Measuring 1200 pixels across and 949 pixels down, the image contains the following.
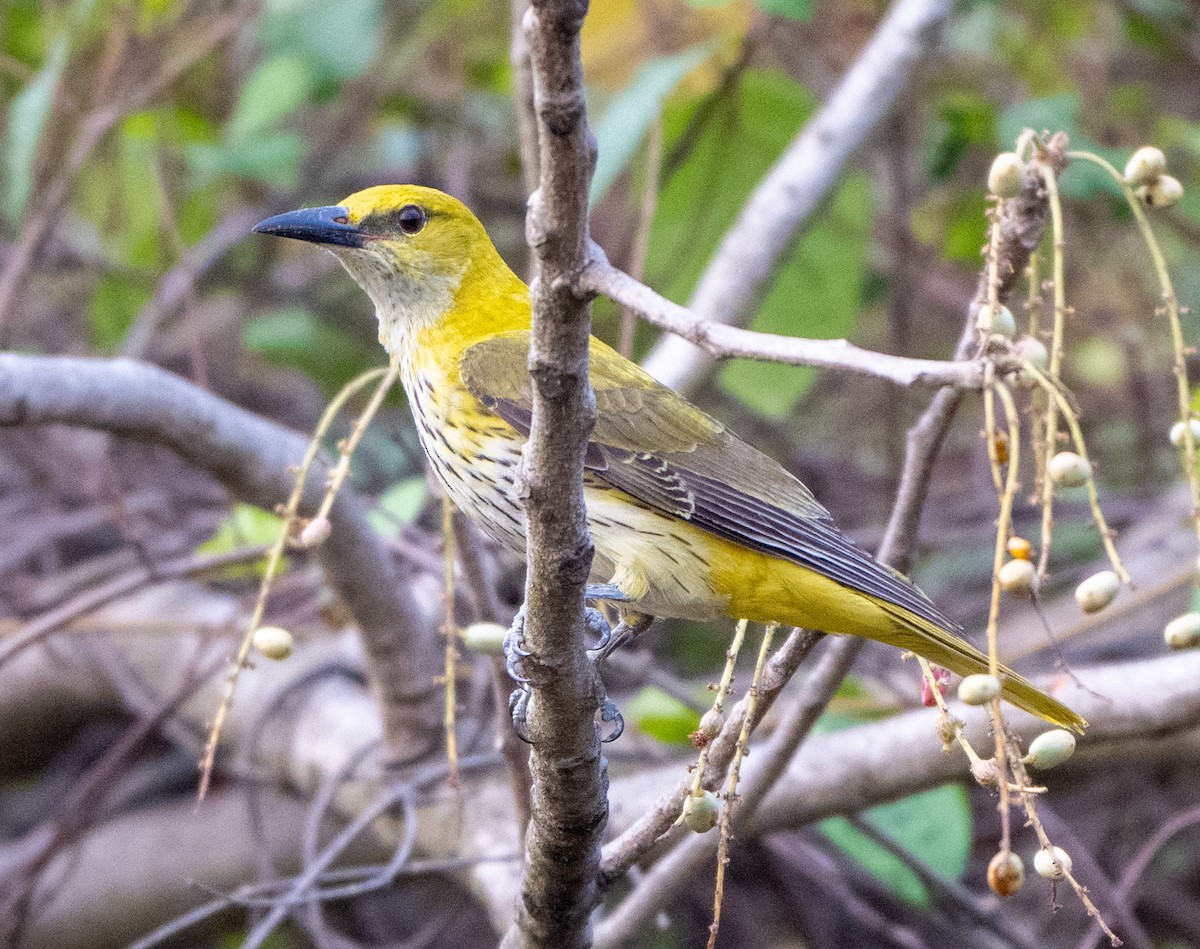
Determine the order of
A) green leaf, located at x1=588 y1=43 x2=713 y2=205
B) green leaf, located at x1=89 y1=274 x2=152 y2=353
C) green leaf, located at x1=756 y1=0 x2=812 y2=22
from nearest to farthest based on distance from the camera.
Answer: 1. green leaf, located at x1=588 y1=43 x2=713 y2=205
2. green leaf, located at x1=756 y1=0 x2=812 y2=22
3. green leaf, located at x1=89 y1=274 x2=152 y2=353

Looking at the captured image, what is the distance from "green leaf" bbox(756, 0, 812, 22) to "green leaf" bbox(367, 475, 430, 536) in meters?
1.36

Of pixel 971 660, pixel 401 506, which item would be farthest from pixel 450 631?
pixel 401 506

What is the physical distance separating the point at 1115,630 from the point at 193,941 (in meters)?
2.71

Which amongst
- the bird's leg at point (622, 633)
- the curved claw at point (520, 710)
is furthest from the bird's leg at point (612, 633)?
the curved claw at point (520, 710)

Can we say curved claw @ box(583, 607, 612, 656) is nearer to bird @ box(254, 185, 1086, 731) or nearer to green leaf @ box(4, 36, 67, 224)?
bird @ box(254, 185, 1086, 731)

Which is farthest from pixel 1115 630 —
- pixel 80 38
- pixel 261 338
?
pixel 80 38

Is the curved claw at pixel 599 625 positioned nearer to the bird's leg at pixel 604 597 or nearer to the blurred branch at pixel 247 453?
the bird's leg at pixel 604 597

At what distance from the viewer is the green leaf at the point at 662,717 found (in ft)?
8.75

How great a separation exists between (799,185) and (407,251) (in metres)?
1.26

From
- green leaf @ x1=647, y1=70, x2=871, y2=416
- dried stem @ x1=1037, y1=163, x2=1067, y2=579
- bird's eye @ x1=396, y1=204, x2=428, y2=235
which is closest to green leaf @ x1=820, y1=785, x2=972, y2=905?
green leaf @ x1=647, y1=70, x2=871, y2=416

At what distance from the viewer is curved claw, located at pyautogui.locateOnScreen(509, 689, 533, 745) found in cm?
161

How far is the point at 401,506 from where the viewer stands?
274cm

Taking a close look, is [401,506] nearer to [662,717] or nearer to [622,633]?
[662,717]

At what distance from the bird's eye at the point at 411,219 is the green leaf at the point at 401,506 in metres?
0.60
